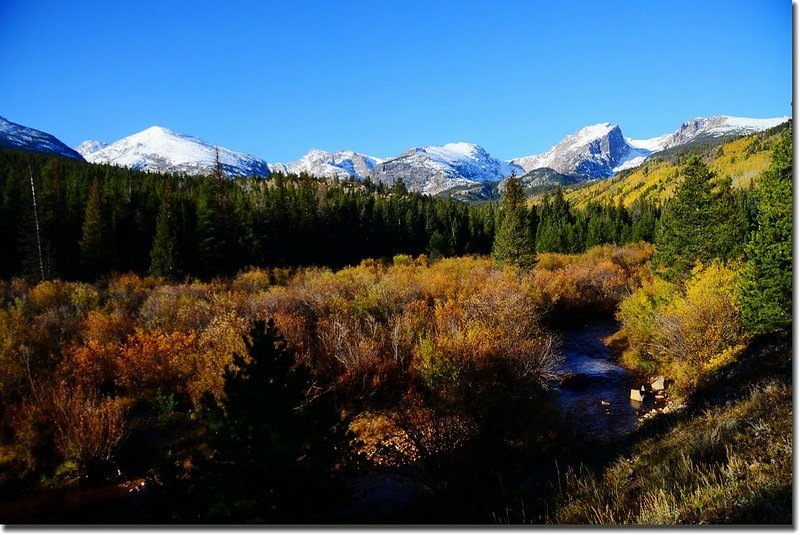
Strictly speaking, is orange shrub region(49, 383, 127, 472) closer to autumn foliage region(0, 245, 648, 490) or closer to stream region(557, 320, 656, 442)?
autumn foliage region(0, 245, 648, 490)

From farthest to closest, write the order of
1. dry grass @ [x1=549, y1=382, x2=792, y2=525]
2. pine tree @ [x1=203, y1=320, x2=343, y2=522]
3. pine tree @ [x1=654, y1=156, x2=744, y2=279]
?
pine tree @ [x1=654, y1=156, x2=744, y2=279] → pine tree @ [x1=203, y1=320, x2=343, y2=522] → dry grass @ [x1=549, y1=382, x2=792, y2=525]

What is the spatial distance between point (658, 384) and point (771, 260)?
838cm

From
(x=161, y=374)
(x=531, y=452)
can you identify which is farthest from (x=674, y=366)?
(x=161, y=374)

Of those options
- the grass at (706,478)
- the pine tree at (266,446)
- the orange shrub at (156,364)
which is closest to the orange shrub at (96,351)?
the orange shrub at (156,364)

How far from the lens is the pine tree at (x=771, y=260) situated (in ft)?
43.7

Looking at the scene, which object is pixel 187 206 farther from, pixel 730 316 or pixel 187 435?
pixel 730 316

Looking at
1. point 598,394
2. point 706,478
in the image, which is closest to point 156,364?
point 706,478

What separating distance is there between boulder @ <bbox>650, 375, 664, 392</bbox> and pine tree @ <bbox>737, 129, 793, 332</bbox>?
447 cm

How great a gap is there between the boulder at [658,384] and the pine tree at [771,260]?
14.7 feet

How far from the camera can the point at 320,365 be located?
18.7 metres

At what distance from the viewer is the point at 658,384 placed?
21125 millimetres

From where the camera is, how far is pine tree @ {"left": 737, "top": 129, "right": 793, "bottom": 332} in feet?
43.7

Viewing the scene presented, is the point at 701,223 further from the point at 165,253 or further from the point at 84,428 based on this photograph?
the point at 165,253

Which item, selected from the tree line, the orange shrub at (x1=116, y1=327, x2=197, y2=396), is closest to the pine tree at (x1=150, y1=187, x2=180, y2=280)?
the tree line
